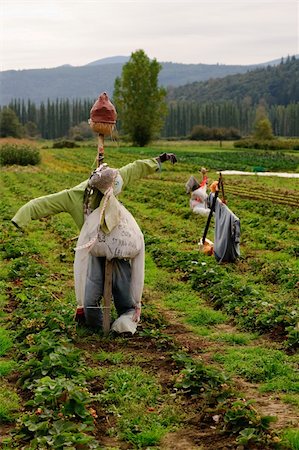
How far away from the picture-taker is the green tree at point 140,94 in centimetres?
7394

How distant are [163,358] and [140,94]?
68864 millimetres

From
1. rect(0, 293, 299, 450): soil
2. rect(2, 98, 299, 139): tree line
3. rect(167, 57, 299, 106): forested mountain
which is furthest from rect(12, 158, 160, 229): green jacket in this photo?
rect(167, 57, 299, 106): forested mountain

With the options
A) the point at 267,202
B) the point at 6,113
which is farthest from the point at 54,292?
the point at 6,113

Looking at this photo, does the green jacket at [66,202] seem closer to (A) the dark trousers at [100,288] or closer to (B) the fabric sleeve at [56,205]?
(B) the fabric sleeve at [56,205]

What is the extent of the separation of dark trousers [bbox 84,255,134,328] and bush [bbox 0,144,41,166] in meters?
38.8

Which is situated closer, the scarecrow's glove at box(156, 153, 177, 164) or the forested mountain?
the scarecrow's glove at box(156, 153, 177, 164)

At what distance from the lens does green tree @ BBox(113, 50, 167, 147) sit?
73.9 meters

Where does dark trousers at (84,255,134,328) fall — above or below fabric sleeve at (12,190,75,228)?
below

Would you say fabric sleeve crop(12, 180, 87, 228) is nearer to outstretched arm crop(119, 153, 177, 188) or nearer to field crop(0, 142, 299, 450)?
outstretched arm crop(119, 153, 177, 188)

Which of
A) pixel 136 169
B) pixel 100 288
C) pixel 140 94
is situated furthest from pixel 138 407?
pixel 140 94

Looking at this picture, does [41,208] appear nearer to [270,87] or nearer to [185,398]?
[185,398]

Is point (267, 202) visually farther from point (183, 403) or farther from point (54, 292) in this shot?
point (183, 403)

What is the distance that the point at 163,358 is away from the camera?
22.9 ft

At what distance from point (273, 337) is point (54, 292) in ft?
11.6
